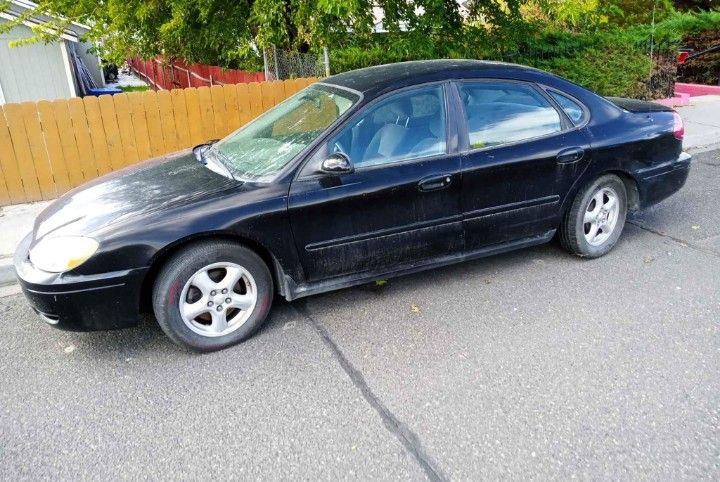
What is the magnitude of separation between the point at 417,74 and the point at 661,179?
228 cm

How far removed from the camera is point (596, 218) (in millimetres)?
4363

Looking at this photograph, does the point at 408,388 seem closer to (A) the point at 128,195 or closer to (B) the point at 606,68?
(A) the point at 128,195

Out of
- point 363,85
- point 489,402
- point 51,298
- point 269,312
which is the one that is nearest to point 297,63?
point 363,85

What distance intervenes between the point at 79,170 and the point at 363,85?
13.5 ft

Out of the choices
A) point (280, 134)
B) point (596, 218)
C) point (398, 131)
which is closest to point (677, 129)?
point (596, 218)

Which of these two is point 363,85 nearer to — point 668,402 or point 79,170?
point 668,402

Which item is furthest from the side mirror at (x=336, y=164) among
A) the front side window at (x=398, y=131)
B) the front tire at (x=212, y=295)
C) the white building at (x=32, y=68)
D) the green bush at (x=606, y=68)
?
the white building at (x=32, y=68)

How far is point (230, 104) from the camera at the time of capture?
6.99m

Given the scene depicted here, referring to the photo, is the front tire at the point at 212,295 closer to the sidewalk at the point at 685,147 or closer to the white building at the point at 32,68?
the sidewalk at the point at 685,147

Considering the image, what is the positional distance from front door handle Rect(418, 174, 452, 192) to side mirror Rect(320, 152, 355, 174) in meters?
0.53

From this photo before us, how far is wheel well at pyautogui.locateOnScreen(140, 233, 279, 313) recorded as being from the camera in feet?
10.4

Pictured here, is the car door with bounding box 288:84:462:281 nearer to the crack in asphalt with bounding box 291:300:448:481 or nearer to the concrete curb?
the crack in asphalt with bounding box 291:300:448:481

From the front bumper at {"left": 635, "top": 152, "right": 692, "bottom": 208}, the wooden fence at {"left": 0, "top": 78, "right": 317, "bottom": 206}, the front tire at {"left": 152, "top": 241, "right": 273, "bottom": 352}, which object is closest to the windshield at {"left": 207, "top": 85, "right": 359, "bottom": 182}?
the front tire at {"left": 152, "top": 241, "right": 273, "bottom": 352}

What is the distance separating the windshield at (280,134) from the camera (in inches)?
140
